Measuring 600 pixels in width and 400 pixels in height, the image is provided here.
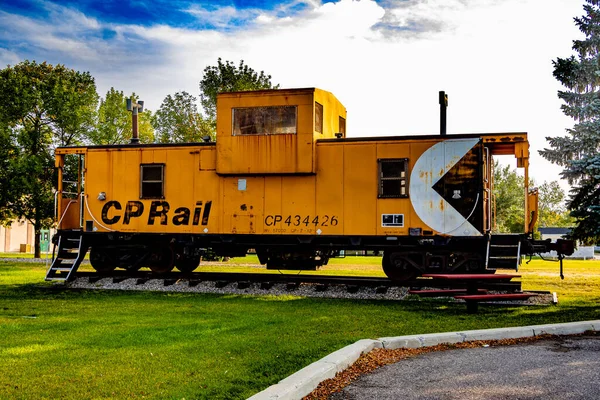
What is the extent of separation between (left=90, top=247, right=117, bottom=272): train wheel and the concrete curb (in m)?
11.7

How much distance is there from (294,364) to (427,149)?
9.34 meters

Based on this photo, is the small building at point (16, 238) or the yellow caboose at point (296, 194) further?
the small building at point (16, 238)

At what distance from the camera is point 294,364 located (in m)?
6.86

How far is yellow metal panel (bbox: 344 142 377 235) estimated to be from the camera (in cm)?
1537

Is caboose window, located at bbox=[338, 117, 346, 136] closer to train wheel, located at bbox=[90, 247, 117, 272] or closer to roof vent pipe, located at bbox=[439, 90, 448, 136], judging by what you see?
roof vent pipe, located at bbox=[439, 90, 448, 136]

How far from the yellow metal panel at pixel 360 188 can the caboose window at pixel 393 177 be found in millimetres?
176

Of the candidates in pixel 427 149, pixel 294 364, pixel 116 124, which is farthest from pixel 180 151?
pixel 116 124

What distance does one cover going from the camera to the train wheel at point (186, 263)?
57.7 feet

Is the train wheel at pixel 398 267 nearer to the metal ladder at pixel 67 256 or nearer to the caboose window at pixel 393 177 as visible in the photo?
the caboose window at pixel 393 177

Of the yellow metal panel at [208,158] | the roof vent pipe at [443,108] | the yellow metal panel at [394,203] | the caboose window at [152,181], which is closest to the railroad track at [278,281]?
the yellow metal panel at [394,203]

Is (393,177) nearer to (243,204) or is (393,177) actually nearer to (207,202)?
(243,204)

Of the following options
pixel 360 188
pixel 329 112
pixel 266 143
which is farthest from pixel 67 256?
pixel 360 188

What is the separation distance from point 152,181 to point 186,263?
103 inches

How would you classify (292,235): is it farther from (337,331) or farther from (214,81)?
(214,81)
